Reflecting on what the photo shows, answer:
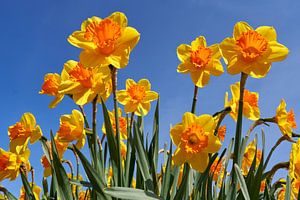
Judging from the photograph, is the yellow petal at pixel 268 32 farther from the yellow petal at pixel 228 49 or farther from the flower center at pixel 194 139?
the flower center at pixel 194 139

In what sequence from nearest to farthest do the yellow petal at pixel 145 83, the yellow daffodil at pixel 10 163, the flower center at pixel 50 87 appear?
1. the flower center at pixel 50 87
2. the yellow daffodil at pixel 10 163
3. the yellow petal at pixel 145 83

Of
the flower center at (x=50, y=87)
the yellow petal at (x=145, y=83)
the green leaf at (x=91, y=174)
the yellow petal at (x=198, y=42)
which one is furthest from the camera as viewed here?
the yellow petal at (x=145, y=83)

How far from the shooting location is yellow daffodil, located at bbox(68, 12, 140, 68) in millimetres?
1919

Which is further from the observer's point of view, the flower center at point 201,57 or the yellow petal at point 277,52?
the flower center at point 201,57

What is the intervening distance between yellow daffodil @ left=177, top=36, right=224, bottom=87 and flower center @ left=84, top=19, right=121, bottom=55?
0.49m

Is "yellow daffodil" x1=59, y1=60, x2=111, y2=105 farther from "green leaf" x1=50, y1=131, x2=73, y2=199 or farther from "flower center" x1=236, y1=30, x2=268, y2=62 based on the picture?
"flower center" x1=236, y1=30, x2=268, y2=62

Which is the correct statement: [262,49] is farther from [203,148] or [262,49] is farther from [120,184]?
[120,184]

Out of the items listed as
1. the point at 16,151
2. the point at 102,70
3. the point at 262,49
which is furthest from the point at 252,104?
the point at 16,151

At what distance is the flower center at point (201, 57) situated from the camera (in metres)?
2.22

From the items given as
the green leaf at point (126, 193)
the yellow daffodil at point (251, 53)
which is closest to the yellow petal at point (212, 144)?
the yellow daffodil at point (251, 53)

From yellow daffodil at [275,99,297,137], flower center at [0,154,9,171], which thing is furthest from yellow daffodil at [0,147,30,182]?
yellow daffodil at [275,99,297,137]

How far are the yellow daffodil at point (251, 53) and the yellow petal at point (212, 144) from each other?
32cm

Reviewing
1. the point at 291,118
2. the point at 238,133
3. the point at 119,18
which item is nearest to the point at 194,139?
the point at 238,133

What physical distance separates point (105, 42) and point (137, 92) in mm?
795
